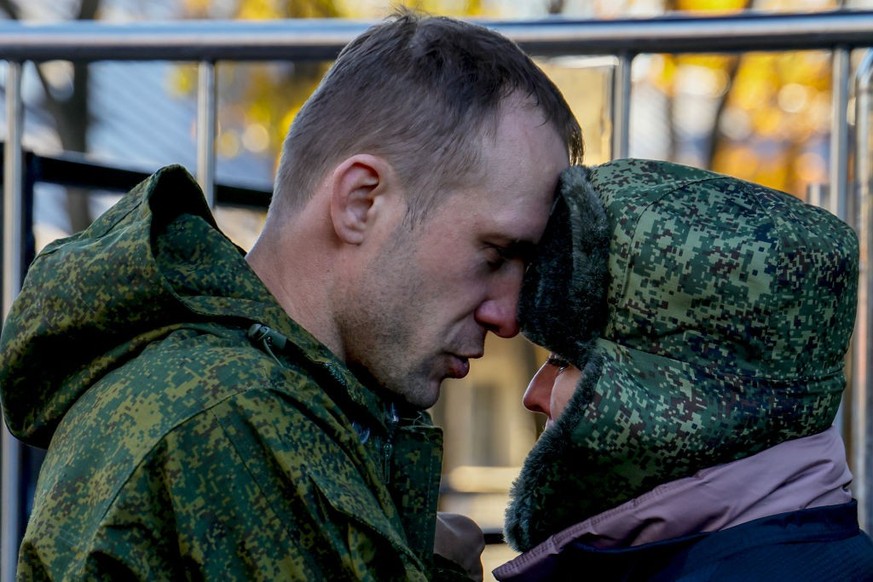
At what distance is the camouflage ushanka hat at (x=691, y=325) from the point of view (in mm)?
1931

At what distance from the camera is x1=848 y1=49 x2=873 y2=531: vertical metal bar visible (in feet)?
8.51

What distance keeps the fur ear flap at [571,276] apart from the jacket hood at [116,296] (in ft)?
1.62

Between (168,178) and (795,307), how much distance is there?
1058 millimetres

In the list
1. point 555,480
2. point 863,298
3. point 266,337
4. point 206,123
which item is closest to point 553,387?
point 555,480

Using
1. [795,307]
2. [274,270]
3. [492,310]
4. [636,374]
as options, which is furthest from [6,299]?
[795,307]

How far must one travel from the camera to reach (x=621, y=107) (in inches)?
105

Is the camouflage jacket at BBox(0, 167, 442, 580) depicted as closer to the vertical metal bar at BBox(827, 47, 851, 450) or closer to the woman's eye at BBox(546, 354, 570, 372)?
the woman's eye at BBox(546, 354, 570, 372)

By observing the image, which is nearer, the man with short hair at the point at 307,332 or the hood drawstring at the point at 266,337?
Answer: the man with short hair at the point at 307,332

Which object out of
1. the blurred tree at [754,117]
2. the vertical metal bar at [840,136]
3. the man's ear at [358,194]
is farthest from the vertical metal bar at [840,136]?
the blurred tree at [754,117]

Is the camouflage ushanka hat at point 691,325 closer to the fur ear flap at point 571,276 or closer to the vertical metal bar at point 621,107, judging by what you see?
the fur ear flap at point 571,276

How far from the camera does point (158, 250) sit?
6.30ft

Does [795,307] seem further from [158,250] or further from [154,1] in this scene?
[154,1]

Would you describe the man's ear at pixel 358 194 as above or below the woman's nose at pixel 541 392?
above

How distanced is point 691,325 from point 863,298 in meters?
0.85
